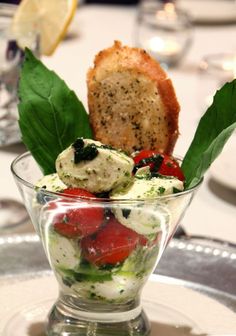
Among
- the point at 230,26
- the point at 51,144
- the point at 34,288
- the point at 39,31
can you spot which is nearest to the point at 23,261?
the point at 34,288

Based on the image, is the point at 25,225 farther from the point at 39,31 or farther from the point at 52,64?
the point at 52,64

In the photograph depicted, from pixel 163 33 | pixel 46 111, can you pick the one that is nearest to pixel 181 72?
pixel 163 33

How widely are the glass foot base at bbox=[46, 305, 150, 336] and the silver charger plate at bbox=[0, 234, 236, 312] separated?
0.11 m

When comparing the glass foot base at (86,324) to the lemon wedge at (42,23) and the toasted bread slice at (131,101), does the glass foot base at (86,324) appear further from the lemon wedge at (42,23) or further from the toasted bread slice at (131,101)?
the lemon wedge at (42,23)

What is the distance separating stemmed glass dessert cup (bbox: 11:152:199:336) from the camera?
2.36 feet

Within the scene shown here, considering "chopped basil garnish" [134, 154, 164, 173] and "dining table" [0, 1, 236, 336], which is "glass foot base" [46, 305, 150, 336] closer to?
"dining table" [0, 1, 236, 336]

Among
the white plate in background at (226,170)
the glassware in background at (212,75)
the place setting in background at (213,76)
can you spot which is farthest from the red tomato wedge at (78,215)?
the glassware in background at (212,75)

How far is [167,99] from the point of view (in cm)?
84

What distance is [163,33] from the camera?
222 centimetres

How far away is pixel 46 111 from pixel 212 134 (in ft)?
0.59

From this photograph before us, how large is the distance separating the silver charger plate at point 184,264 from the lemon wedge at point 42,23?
0.52 meters

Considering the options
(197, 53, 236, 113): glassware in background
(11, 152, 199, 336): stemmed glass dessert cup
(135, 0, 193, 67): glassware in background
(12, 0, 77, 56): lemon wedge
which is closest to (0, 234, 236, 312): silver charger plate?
(11, 152, 199, 336): stemmed glass dessert cup

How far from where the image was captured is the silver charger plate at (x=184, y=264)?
0.92 metres

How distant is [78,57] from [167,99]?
1.35 metres
